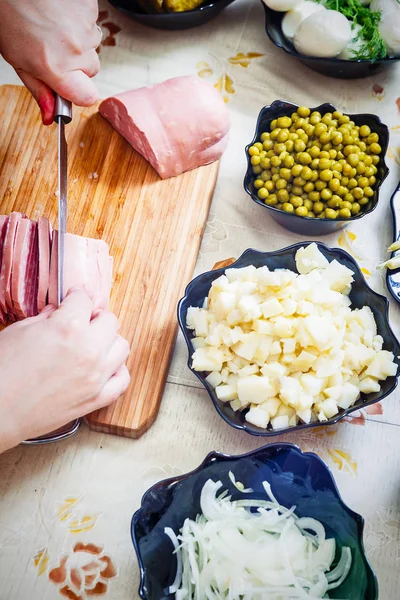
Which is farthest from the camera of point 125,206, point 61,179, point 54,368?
point 125,206

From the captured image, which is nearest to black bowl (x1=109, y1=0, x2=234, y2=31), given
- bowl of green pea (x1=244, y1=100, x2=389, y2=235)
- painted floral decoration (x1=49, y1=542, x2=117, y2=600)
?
bowl of green pea (x1=244, y1=100, x2=389, y2=235)

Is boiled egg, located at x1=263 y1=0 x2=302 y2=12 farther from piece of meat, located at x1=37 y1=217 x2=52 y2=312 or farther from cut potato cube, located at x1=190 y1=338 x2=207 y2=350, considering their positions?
cut potato cube, located at x1=190 y1=338 x2=207 y2=350

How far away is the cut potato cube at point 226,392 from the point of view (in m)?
1.74

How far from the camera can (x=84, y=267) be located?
1.79 m

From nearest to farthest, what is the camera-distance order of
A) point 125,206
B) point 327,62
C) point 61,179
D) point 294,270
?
1. point 61,179
2. point 294,270
3. point 125,206
4. point 327,62

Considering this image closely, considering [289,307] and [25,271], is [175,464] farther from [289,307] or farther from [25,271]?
[25,271]

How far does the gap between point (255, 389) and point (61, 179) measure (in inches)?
32.7

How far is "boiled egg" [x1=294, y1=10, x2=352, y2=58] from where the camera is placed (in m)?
2.05

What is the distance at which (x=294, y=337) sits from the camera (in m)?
1.72

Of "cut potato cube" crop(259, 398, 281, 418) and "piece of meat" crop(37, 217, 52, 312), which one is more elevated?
"piece of meat" crop(37, 217, 52, 312)

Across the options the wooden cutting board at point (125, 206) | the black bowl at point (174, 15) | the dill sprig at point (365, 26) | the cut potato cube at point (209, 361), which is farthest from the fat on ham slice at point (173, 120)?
the cut potato cube at point (209, 361)

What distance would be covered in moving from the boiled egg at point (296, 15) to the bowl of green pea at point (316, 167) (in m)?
0.35

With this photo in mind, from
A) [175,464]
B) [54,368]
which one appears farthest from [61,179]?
[175,464]

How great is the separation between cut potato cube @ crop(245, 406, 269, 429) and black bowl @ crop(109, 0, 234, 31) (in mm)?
1437
